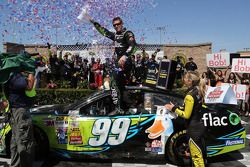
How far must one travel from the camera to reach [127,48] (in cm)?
654

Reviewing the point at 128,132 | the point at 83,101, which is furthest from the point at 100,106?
the point at 128,132

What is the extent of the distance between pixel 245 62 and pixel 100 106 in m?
8.12

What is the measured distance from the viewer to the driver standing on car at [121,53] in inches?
246

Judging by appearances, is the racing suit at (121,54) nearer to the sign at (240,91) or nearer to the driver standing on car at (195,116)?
the driver standing on car at (195,116)

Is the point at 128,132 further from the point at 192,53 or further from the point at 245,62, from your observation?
the point at 192,53

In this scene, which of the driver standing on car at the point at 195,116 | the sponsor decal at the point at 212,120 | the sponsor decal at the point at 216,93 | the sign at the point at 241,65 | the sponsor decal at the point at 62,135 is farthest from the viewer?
the sign at the point at 241,65

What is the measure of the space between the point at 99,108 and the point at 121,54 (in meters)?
1.27

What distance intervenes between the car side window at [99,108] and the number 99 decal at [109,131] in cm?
22

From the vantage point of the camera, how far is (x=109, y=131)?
5.85 meters

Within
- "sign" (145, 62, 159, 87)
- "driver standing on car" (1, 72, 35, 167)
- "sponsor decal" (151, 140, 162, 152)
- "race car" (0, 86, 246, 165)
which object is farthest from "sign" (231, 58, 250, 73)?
"driver standing on car" (1, 72, 35, 167)

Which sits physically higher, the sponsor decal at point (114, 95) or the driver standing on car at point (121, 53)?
the driver standing on car at point (121, 53)

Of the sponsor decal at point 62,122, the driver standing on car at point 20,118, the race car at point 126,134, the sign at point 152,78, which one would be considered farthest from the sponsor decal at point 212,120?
the driver standing on car at point 20,118

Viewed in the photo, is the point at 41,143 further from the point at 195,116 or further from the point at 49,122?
the point at 195,116

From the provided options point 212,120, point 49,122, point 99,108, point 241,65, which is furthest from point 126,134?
point 241,65
